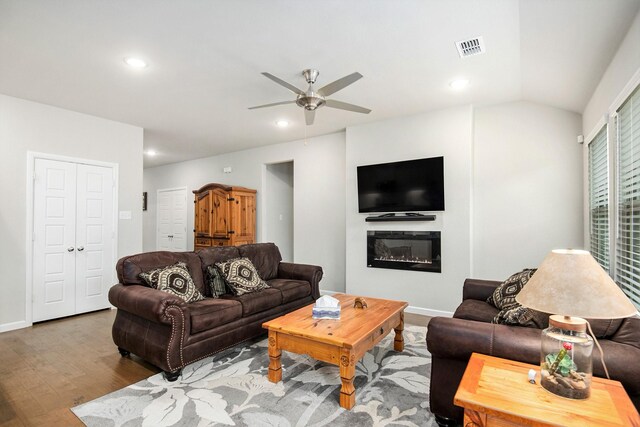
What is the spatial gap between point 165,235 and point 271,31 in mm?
6796

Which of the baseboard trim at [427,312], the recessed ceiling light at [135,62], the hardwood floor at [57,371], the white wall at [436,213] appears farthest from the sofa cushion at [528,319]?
the recessed ceiling light at [135,62]

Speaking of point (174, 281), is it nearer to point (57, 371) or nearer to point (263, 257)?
point (57, 371)

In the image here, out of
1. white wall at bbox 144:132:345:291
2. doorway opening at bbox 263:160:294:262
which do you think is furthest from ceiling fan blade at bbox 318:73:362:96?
doorway opening at bbox 263:160:294:262

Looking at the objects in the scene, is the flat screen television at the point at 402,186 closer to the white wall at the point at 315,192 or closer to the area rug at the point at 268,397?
the white wall at the point at 315,192

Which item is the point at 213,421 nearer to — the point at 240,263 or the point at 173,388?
the point at 173,388

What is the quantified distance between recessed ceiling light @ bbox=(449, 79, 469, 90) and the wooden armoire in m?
4.06

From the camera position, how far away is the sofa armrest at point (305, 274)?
4.19 metres

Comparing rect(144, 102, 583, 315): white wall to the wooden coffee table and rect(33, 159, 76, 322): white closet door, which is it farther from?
rect(33, 159, 76, 322): white closet door

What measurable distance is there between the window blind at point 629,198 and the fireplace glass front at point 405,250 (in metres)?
1.95

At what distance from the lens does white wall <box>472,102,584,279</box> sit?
12.6 ft

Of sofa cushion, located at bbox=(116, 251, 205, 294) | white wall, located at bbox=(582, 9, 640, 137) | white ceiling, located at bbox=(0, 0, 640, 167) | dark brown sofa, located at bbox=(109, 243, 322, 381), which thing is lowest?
dark brown sofa, located at bbox=(109, 243, 322, 381)

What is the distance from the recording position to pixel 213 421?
203cm

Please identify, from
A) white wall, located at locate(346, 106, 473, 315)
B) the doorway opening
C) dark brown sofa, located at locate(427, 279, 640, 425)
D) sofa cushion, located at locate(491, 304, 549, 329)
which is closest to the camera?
dark brown sofa, located at locate(427, 279, 640, 425)

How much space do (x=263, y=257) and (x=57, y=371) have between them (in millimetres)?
2243
